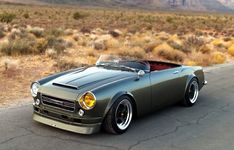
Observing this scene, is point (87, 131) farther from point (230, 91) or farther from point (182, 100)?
point (230, 91)

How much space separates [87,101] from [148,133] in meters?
1.31

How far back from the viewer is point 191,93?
9.17 metres

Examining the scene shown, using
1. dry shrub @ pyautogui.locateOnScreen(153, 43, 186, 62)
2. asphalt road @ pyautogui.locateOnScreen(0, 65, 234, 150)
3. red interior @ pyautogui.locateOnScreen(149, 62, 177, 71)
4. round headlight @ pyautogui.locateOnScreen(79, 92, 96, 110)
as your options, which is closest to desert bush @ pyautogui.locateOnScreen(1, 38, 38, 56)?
dry shrub @ pyautogui.locateOnScreen(153, 43, 186, 62)

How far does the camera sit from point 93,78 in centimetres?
704

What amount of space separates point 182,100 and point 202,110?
49cm

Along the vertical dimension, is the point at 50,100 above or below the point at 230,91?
above

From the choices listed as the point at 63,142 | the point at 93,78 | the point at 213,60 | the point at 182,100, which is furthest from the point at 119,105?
the point at 213,60

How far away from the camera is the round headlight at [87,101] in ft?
21.0

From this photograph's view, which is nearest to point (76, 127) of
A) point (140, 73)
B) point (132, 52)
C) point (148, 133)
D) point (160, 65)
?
point (148, 133)

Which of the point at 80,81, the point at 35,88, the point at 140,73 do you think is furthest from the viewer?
the point at 140,73

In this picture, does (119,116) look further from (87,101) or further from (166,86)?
(166,86)

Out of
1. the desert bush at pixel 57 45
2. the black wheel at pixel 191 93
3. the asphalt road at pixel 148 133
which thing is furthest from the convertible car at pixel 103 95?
the desert bush at pixel 57 45

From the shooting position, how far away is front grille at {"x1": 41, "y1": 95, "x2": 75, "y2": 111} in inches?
254

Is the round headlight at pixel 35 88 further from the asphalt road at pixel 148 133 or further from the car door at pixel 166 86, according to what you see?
the car door at pixel 166 86
